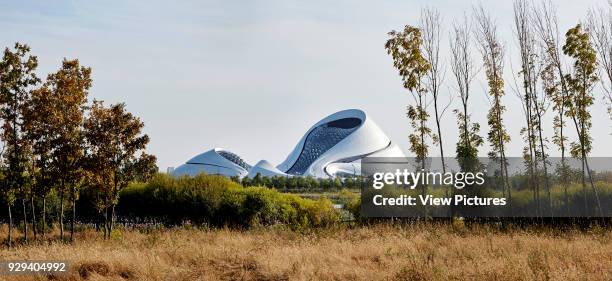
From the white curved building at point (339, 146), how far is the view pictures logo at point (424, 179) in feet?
219

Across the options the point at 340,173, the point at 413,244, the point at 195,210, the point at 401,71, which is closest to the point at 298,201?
the point at 195,210

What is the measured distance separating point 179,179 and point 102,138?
7370mm

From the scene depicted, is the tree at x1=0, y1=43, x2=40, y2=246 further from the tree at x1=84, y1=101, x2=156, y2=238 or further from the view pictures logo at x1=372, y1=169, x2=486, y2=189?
the view pictures logo at x1=372, y1=169, x2=486, y2=189

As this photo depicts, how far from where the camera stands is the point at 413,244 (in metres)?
10.6

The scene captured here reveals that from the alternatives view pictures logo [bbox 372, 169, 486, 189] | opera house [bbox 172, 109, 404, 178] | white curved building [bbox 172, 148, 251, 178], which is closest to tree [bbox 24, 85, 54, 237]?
view pictures logo [bbox 372, 169, 486, 189]

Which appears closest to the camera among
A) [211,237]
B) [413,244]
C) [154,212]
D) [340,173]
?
[413,244]

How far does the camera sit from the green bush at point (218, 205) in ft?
66.6

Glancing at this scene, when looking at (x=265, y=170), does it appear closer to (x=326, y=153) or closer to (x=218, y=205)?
(x=326, y=153)

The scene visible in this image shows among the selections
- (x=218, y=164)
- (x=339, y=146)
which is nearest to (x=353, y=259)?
(x=339, y=146)

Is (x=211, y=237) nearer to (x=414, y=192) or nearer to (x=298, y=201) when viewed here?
(x=414, y=192)

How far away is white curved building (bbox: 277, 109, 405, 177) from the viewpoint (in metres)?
91.2

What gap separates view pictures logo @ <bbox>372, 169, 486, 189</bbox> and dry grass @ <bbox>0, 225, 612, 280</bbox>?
19.1 feet

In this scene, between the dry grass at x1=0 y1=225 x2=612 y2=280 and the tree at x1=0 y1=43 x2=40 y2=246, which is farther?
the tree at x1=0 y1=43 x2=40 y2=246

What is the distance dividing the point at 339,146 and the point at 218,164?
19.5m
